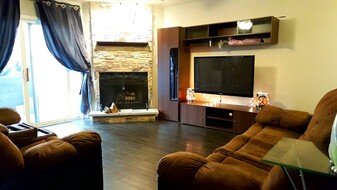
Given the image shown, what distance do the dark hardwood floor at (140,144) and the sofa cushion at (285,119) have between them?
90 centimetres

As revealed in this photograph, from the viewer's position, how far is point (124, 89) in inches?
219

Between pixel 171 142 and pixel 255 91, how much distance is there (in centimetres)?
194

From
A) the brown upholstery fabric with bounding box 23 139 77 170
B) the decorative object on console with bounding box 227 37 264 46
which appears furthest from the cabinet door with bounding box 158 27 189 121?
the brown upholstery fabric with bounding box 23 139 77 170

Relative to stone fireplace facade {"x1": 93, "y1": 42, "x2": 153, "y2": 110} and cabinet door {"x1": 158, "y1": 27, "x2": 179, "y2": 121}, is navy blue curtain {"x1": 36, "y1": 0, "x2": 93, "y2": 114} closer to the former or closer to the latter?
stone fireplace facade {"x1": 93, "y1": 42, "x2": 153, "y2": 110}

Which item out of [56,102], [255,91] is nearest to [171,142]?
[255,91]

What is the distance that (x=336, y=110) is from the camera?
70.7 inches

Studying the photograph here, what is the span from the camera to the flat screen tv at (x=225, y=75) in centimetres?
425

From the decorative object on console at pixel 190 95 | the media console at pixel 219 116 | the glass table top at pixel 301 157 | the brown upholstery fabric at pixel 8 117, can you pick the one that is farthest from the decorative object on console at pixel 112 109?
the glass table top at pixel 301 157

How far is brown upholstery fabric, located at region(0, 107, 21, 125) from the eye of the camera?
8.82ft

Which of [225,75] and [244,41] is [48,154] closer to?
[225,75]

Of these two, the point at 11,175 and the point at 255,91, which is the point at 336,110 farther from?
the point at 255,91

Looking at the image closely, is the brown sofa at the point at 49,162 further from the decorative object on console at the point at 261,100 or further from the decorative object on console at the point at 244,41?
the decorative object on console at the point at 244,41

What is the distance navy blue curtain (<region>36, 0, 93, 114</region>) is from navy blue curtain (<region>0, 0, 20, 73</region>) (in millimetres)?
494

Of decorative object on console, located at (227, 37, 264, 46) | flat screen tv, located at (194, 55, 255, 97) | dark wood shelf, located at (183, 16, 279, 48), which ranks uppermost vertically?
dark wood shelf, located at (183, 16, 279, 48)
